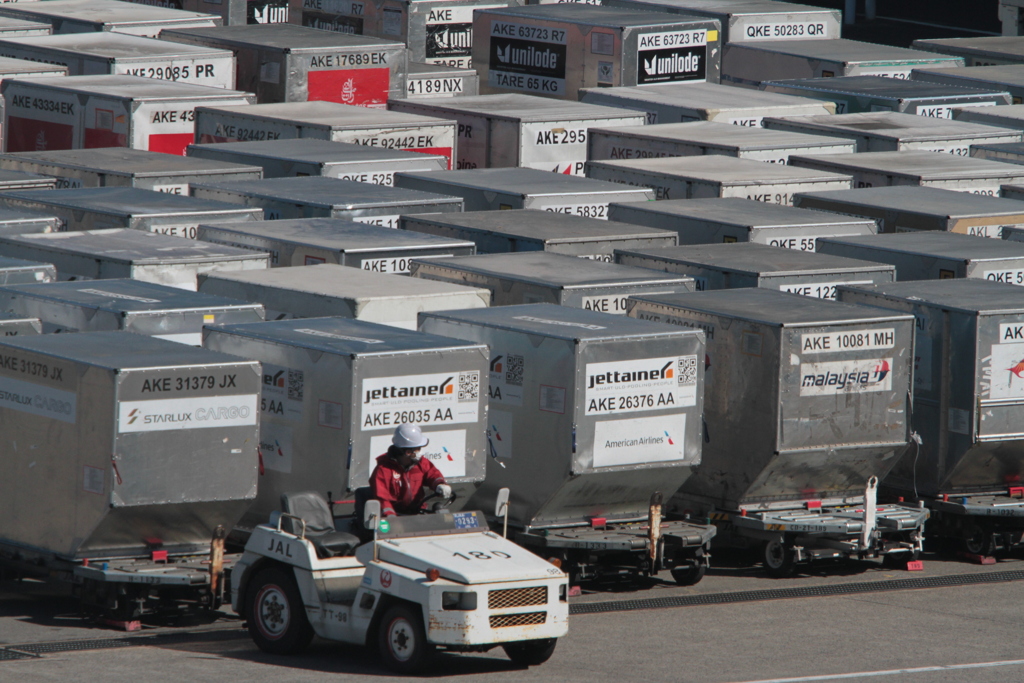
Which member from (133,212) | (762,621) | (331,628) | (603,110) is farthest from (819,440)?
(603,110)

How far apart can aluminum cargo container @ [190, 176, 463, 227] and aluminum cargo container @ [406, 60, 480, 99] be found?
999 centimetres

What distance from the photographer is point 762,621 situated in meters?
Answer: 16.1

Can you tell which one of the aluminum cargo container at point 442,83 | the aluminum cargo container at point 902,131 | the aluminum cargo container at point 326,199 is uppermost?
the aluminum cargo container at point 442,83

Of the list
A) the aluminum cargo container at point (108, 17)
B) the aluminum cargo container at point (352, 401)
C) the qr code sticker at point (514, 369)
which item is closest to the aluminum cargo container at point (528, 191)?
the qr code sticker at point (514, 369)

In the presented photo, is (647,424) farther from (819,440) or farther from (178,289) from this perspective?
(178,289)

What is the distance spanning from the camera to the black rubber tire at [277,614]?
14164 mm

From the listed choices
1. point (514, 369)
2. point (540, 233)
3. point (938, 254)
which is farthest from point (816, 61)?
point (514, 369)

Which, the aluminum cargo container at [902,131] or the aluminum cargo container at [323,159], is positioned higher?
the aluminum cargo container at [902,131]

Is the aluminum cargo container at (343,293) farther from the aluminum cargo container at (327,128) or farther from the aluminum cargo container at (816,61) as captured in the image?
the aluminum cargo container at (816,61)

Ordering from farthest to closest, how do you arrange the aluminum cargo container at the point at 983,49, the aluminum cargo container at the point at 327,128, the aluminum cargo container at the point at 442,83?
the aluminum cargo container at the point at 983,49 → the aluminum cargo container at the point at 442,83 → the aluminum cargo container at the point at 327,128

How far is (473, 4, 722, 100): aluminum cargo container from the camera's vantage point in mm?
33531

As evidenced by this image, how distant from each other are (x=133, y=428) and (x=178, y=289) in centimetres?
355

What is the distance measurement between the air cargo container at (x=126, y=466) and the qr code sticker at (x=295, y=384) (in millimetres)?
584

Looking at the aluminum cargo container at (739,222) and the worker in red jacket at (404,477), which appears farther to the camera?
the aluminum cargo container at (739,222)
